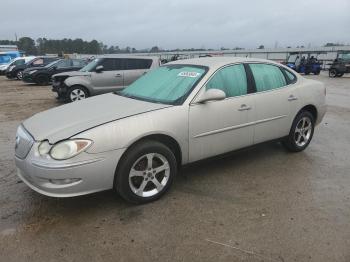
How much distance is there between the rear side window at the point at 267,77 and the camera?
484 centimetres

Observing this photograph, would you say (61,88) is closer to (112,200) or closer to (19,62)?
(112,200)

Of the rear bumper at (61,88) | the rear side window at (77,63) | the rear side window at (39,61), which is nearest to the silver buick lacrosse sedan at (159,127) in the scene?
the rear bumper at (61,88)

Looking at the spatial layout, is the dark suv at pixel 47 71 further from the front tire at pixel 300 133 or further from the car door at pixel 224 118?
the car door at pixel 224 118

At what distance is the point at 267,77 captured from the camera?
501cm

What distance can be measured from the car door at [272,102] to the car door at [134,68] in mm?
6837

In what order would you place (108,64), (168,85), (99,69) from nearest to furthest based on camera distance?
(168,85) < (99,69) < (108,64)

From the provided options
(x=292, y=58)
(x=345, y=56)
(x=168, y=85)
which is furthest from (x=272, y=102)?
(x=292, y=58)

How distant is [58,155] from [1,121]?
21.3ft

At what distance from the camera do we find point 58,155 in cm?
329

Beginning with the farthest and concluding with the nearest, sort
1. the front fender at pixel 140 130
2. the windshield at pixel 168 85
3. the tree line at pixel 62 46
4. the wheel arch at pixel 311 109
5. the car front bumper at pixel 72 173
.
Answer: the tree line at pixel 62 46 → the wheel arch at pixel 311 109 → the windshield at pixel 168 85 → the front fender at pixel 140 130 → the car front bumper at pixel 72 173

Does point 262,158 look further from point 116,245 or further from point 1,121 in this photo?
point 1,121

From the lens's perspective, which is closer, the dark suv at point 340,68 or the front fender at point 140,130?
the front fender at point 140,130

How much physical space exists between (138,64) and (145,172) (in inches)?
330

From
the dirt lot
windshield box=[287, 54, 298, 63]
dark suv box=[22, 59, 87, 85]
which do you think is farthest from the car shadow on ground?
windshield box=[287, 54, 298, 63]
